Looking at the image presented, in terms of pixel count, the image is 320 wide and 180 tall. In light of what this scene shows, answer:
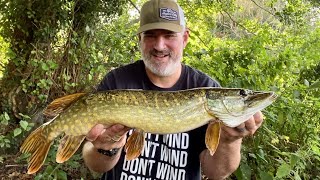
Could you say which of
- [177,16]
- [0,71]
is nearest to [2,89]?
[0,71]

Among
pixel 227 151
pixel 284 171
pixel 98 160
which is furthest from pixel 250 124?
pixel 284 171

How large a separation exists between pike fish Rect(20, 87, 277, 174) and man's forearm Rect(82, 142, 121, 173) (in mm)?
206

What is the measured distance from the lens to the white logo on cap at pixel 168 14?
2.12 m

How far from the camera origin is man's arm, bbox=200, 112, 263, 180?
1.67 metres

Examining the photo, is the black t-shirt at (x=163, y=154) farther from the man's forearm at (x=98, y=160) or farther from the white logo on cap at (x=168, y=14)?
the white logo on cap at (x=168, y=14)

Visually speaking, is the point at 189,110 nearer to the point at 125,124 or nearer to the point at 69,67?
the point at 125,124

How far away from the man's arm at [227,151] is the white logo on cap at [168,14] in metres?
0.73

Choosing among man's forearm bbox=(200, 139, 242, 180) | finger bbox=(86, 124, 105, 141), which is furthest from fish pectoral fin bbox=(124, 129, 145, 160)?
man's forearm bbox=(200, 139, 242, 180)

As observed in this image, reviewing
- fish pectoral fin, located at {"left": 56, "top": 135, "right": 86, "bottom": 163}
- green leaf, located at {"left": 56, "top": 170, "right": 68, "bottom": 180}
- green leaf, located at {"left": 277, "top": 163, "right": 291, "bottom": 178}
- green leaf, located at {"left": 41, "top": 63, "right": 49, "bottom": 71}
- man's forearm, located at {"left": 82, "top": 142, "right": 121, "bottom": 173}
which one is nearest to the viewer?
fish pectoral fin, located at {"left": 56, "top": 135, "right": 86, "bottom": 163}

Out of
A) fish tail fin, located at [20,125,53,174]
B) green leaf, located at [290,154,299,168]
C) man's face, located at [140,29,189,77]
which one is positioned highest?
man's face, located at [140,29,189,77]

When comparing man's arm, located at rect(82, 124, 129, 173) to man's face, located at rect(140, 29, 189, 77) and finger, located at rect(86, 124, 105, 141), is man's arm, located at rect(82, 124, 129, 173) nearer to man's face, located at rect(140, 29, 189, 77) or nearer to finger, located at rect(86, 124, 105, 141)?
finger, located at rect(86, 124, 105, 141)

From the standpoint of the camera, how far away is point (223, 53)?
3420 mm

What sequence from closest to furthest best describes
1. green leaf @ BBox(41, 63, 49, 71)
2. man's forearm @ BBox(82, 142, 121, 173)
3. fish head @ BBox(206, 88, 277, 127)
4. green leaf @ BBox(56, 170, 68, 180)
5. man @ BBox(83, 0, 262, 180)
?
fish head @ BBox(206, 88, 277, 127) → man's forearm @ BBox(82, 142, 121, 173) → man @ BBox(83, 0, 262, 180) → green leaf @ BBox(56, 170, 68, 180) → green leaf @ BBox(41, 63, 49, 71)

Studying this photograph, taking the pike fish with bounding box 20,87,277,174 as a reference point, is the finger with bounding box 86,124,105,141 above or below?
below
